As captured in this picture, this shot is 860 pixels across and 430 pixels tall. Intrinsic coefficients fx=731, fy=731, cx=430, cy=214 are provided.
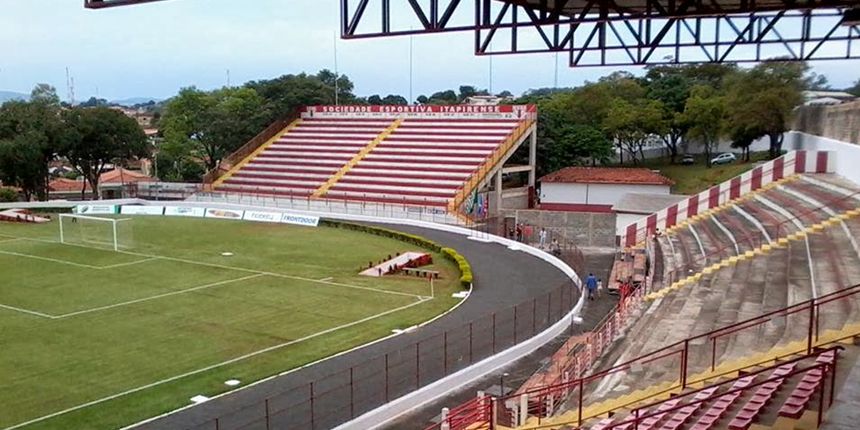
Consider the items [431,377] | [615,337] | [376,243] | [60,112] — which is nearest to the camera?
[431,377]

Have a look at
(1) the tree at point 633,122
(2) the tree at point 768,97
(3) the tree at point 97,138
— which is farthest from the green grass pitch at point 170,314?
(2) the tree at point 768,97

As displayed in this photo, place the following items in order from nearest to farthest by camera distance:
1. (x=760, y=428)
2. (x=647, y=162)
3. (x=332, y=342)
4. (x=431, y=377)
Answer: (x=760, y=428) < (x=431, y=377) < (x=332, y=342) < (x=647, y=162)

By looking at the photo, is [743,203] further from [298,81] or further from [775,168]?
[298,81]

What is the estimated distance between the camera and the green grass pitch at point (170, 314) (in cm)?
1672

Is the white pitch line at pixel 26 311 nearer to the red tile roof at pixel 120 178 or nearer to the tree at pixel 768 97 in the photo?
the tree at pixel 768 97

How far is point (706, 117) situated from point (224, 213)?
37153 mm

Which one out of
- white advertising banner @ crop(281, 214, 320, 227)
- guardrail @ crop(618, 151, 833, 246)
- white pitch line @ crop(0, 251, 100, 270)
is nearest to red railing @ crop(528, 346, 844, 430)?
guardrail @ crop(618, 151, 833, 246)

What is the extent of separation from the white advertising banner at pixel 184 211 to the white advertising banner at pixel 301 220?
21.5 feet

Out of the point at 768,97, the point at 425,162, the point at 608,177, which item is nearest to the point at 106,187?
the point at 425,162

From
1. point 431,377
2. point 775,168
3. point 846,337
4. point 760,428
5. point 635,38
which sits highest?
point 635,38

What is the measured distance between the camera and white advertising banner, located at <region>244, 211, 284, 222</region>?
47188mm

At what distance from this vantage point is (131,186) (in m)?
61.4

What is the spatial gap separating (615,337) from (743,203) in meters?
15.5

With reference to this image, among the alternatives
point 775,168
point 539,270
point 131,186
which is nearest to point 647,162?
point 775,168
